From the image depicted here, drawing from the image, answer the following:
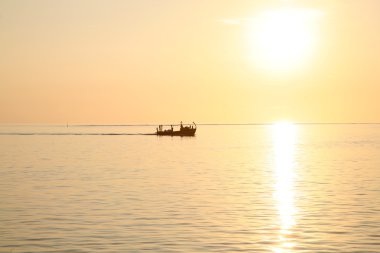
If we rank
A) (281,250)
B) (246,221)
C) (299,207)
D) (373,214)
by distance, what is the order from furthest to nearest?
(299,207) < (373,214) < (246,221) < (281,250)

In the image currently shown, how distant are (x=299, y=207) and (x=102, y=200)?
13.0m

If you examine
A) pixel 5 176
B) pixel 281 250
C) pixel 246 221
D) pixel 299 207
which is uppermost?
pixel 5 176

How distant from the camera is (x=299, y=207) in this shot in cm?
3912

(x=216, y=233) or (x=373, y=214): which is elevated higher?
(x=373, y=214)

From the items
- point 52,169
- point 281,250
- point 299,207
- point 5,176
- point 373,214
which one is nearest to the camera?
point 281,250

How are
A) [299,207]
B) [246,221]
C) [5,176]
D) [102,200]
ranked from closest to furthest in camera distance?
[246,221] < [299,207] < [102,200] < [5,176]

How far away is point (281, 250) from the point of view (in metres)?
26.3

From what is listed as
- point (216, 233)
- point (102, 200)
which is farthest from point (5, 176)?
point (216, 233)

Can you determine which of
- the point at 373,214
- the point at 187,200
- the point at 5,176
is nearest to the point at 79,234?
the point at 187,200

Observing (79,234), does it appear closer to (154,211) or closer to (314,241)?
(154,211)

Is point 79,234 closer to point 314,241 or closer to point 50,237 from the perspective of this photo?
point 50,237

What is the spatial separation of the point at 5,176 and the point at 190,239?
124 feet

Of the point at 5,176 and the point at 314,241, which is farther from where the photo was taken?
the point at 5,176

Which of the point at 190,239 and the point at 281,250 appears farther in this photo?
the point at 190,239
